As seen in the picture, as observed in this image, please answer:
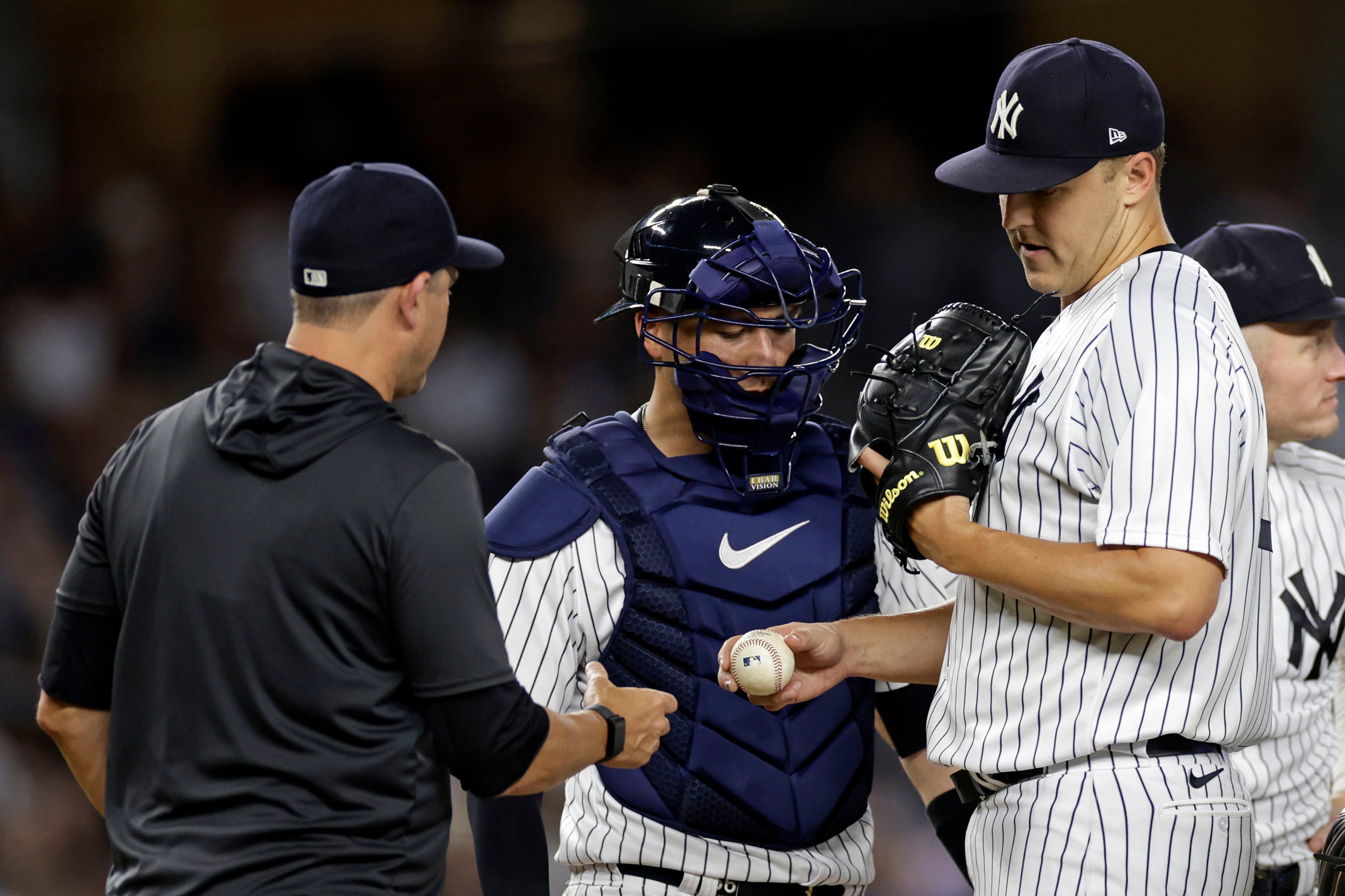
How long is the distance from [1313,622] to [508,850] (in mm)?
1742

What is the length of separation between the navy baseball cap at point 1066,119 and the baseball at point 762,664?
2.61 feet

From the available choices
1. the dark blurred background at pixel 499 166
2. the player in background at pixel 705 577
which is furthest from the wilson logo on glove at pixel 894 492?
the dark blurred background at pixel 499 166

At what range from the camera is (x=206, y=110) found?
298 inches

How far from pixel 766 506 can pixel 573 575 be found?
1.28ft

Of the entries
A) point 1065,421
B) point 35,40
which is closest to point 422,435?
point 1065,421

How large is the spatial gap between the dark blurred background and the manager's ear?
3.68m

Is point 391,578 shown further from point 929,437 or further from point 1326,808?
point 1326,808

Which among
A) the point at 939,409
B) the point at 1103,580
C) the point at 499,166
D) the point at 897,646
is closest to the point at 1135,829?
the point at 1103,580

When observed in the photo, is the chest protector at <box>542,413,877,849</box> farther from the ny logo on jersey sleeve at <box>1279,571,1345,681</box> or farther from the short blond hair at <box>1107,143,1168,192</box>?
the ny logo on jersey sleeve at <box>1279,571,1345,681</box>

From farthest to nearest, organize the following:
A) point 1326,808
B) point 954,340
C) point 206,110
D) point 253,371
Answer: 1. point 206,110
2. point 1326,808
3. point 954,340
4. point 253,371

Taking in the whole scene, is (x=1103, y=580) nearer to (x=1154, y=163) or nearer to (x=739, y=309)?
(x=1154, y=163)

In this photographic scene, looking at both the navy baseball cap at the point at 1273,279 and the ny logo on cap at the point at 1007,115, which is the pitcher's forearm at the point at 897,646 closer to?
the ny logo on cap at the point at 1007,115

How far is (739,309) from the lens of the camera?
2285 millimetres

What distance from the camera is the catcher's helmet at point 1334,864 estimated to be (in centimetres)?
226
